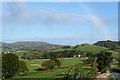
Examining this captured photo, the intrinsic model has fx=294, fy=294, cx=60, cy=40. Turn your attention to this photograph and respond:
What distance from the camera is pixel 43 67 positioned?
72.9 metres

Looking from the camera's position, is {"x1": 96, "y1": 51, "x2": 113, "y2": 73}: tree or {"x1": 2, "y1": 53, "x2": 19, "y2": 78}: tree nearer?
{"x1": 2, "y1": 53, "x2": 19, "y2": 78}: tree

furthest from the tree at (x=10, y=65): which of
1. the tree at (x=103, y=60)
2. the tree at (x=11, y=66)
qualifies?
the tree at (x=103, y=60)

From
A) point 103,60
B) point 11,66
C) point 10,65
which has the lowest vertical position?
point 11,66

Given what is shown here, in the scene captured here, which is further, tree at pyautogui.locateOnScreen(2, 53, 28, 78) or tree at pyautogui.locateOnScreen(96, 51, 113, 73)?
tree at pyautogui.locateOnScreen(96, 51, 113, 73)

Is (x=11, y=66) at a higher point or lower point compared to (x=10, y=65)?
lower

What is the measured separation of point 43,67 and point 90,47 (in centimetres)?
7940

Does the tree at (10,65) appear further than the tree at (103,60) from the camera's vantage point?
No

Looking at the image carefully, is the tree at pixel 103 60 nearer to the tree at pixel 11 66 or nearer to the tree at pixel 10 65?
the tree at pixel 11 66

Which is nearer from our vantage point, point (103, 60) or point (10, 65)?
point (10, 65)

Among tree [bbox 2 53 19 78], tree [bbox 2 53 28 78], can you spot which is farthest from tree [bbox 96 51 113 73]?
tree [bbox 2 53 19 78]

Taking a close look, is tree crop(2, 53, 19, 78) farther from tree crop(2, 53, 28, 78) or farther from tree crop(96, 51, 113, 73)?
tree crop(96, 51, 113, 73)

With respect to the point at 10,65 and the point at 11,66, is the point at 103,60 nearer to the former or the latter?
the point at 11,66

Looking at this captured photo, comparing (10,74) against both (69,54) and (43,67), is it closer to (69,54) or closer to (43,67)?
(43,67)

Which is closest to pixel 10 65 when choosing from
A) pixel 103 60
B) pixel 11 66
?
pixel 11 66
